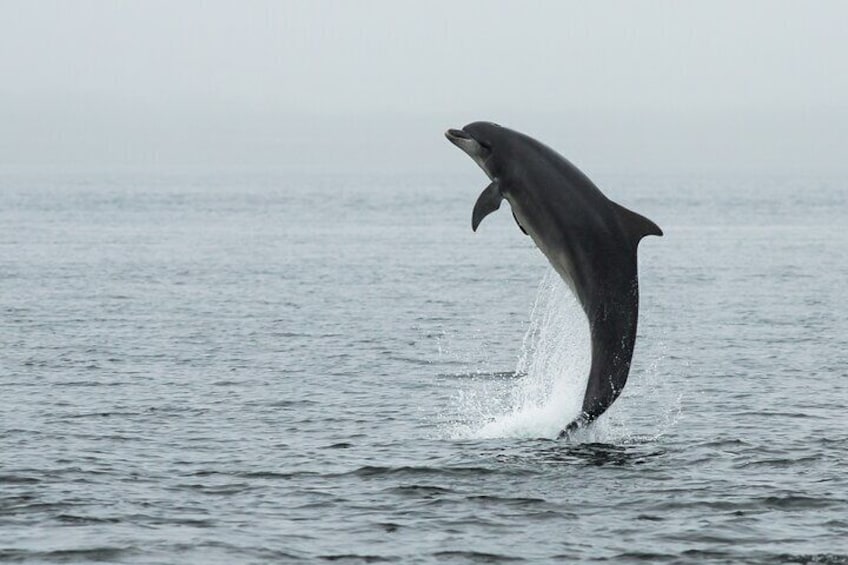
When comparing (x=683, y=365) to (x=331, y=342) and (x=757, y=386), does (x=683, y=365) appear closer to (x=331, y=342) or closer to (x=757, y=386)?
(x=757, y=386)

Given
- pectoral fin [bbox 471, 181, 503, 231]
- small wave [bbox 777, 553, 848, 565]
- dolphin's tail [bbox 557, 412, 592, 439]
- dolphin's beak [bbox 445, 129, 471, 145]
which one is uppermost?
dolphin's beak [bbox 445, 129, 471, 145]

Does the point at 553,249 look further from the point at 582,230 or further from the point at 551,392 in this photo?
the point at 551,392

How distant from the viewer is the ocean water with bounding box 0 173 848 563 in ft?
51.7

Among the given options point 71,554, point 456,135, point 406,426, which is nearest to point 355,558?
point 71,554

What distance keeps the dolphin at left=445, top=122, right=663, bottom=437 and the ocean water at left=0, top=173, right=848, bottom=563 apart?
1.64 metres

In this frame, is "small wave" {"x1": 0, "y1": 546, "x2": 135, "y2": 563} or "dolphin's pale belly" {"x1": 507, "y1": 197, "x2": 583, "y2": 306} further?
"dolphin's pale belly" {"x1": 507, "y1": 197, "x2": 583, "y2": 306}

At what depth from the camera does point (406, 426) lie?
75.5 feet

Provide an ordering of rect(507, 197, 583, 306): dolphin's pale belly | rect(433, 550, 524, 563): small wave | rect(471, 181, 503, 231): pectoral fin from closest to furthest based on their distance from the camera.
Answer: rect(433, 550, 524, 563): small wave → rect(471, 181, 503, 231): pectoral fin → rect(507, 197, 583, 306): dolphin's pale belly

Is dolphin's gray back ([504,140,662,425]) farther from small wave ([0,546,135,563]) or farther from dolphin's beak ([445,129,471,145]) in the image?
small wave ([0,546,135,563])

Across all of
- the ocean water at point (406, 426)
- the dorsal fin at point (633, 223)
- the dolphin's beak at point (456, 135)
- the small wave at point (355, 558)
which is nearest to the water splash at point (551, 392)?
the ocean water at point (406, 426)

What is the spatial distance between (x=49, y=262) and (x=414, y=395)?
3867 centimetres

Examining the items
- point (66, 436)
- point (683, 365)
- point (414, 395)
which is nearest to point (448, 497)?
point (66, 436)

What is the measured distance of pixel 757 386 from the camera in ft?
90.4

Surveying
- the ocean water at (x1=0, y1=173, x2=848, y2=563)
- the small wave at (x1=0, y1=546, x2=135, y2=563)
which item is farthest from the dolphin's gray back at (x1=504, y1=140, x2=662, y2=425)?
the small wave at (x1=0, y1=546, x2=135, y2=563)
